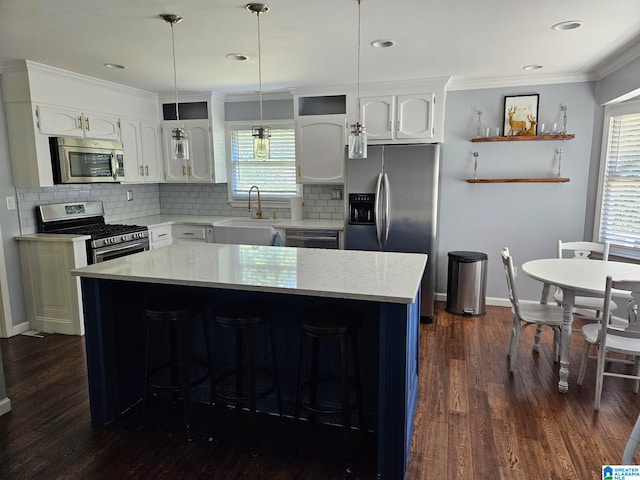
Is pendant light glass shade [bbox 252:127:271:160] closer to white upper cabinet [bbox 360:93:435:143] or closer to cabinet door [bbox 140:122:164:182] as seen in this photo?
white upper cabinet [bbox 360:93:435:143]

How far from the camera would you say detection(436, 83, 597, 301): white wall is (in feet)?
14.3

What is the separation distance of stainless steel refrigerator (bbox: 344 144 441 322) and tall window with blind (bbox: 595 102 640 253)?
1692 mm

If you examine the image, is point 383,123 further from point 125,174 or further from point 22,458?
point 22,458

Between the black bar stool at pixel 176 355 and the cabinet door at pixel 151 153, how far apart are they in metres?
2.90

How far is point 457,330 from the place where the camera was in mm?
4090

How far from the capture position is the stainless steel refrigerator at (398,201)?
4172 mm

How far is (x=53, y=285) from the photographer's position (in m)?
3.95

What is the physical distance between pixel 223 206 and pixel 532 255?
3.82 meters

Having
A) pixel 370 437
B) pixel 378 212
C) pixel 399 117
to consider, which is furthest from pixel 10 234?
pixel 399 117

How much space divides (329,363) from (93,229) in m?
3.08

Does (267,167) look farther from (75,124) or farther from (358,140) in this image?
(358,140)

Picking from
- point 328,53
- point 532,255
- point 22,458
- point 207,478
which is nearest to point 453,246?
point 532,255

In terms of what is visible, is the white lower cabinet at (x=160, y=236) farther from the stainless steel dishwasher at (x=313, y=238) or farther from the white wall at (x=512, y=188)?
the white wall at (x=512, y=188)

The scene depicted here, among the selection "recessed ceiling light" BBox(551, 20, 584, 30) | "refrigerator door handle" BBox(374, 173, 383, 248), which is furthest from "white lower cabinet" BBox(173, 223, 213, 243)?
"recessed ceiling light" BBox(551, 20, 584, 30)
